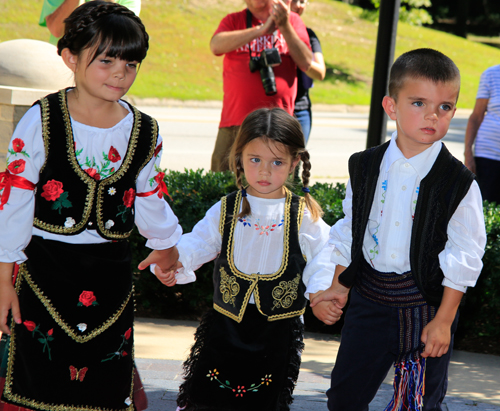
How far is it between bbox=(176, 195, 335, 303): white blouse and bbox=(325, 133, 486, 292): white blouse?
8.3 inches

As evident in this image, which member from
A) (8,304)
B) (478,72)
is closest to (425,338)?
(8,304)

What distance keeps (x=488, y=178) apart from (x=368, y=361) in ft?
11.2

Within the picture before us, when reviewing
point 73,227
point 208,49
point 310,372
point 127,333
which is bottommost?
point 310,372

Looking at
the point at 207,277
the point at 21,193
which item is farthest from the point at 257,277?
the point at 207,277

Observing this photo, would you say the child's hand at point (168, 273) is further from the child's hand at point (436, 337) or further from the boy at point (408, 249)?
the child's hand at point (436, 337)

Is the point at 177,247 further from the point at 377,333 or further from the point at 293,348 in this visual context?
the point at 377,333

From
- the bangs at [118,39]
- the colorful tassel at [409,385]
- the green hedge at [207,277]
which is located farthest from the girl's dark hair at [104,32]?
the green hedge at [207,277]

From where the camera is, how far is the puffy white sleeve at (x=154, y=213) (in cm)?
270

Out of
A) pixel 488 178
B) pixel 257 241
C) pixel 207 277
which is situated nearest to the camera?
pixel 257 241

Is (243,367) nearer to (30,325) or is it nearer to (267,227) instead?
(267,227)

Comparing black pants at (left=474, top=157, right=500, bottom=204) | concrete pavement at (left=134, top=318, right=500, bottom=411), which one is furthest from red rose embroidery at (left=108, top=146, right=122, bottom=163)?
black pants at (left=474, top=157, right=500, bottom=204)

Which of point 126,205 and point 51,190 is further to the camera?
point 126,205

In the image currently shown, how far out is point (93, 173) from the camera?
2.49m

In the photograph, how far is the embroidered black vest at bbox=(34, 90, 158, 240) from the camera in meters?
2.44
